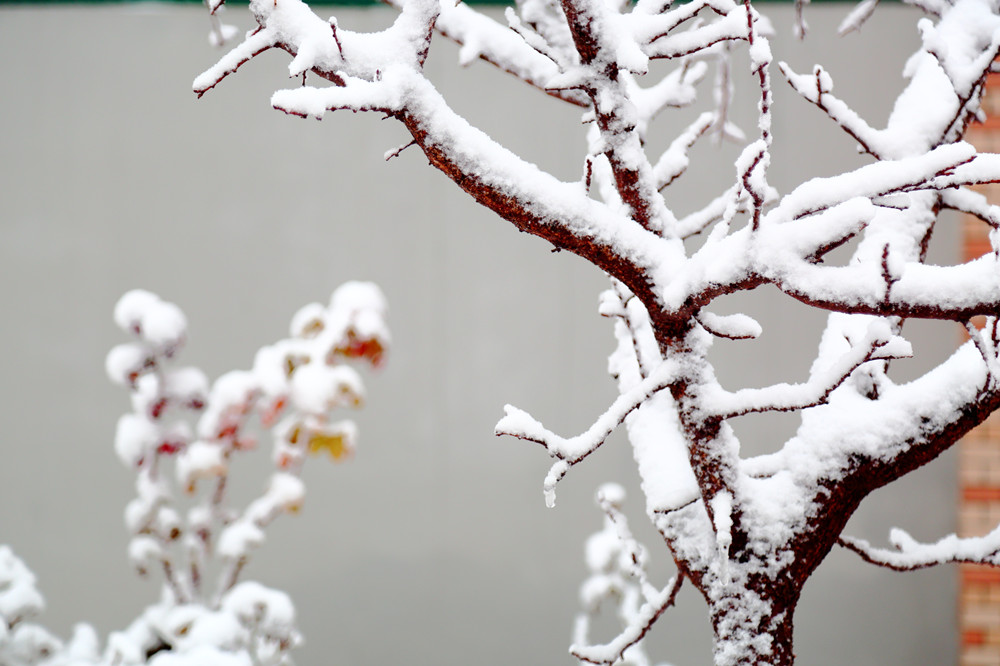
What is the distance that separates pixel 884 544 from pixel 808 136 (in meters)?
1.73

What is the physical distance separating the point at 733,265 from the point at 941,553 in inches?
30.4

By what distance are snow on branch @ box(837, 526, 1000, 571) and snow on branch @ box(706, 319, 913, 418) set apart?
491 millimetres

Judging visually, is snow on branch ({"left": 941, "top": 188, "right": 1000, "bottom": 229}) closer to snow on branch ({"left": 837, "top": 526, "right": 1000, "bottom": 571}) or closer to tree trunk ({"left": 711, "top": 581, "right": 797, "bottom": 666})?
snow on branch ({"left": 837, "top": 526, "right": 1000, "bottom": 571})

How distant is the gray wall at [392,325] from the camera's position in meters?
2.97

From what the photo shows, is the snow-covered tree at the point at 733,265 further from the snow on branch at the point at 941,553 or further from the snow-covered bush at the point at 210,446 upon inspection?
the snow-covered bush at the point at 210,446

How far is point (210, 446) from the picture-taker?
77.2 inches

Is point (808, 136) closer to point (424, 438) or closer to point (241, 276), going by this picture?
point (424, 438)

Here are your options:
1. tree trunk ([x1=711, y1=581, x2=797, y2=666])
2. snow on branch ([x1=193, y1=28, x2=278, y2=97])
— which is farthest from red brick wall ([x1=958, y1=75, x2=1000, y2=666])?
snow on branch ([x1=193, y1=28, x2=278, y2=97])

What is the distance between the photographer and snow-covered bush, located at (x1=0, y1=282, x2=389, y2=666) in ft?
5.98

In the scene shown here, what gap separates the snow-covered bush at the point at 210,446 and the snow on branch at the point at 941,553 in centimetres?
122

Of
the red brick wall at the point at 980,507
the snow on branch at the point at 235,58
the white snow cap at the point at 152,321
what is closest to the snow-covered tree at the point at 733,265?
the snow on branch at the point at 235,58

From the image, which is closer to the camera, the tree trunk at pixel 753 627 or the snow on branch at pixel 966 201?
the tree trunk at pixel 753 627

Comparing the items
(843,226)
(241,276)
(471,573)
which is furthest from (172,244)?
(843,226)

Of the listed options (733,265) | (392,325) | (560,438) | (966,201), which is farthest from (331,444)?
(966,201)
